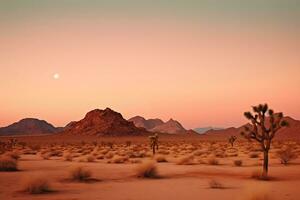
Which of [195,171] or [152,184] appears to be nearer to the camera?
[152,184]

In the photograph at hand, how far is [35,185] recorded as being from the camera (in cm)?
1502

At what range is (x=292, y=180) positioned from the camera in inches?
756

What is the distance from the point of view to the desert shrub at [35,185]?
49.3 feet

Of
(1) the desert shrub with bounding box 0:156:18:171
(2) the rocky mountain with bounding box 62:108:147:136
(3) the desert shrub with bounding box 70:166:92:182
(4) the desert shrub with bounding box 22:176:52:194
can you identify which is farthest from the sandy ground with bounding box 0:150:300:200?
(2) the rocky mountain with bounding box 62:108:147:136

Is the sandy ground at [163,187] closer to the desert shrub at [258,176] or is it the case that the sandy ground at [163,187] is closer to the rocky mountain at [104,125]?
the desert shrub at [258,176]

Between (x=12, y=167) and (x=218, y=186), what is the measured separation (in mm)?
13151

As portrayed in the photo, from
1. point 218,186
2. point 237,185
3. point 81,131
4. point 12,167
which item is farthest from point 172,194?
point 81,131

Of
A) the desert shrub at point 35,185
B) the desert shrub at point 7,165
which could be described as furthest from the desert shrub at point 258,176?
the desert shrub at point 7,165

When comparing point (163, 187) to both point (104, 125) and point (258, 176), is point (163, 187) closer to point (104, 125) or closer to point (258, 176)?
point (258, 176)

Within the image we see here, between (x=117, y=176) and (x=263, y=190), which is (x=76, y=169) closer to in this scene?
(x=117, y=176)

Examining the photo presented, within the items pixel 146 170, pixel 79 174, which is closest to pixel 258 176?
pixel 146 170

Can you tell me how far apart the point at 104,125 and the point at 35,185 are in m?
135

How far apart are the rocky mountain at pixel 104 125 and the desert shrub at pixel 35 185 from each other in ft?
414

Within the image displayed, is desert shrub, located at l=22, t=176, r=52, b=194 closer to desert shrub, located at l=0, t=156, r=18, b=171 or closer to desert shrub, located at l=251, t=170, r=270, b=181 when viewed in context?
desert shrub, located at l=0, t=156, r=18, b=171
